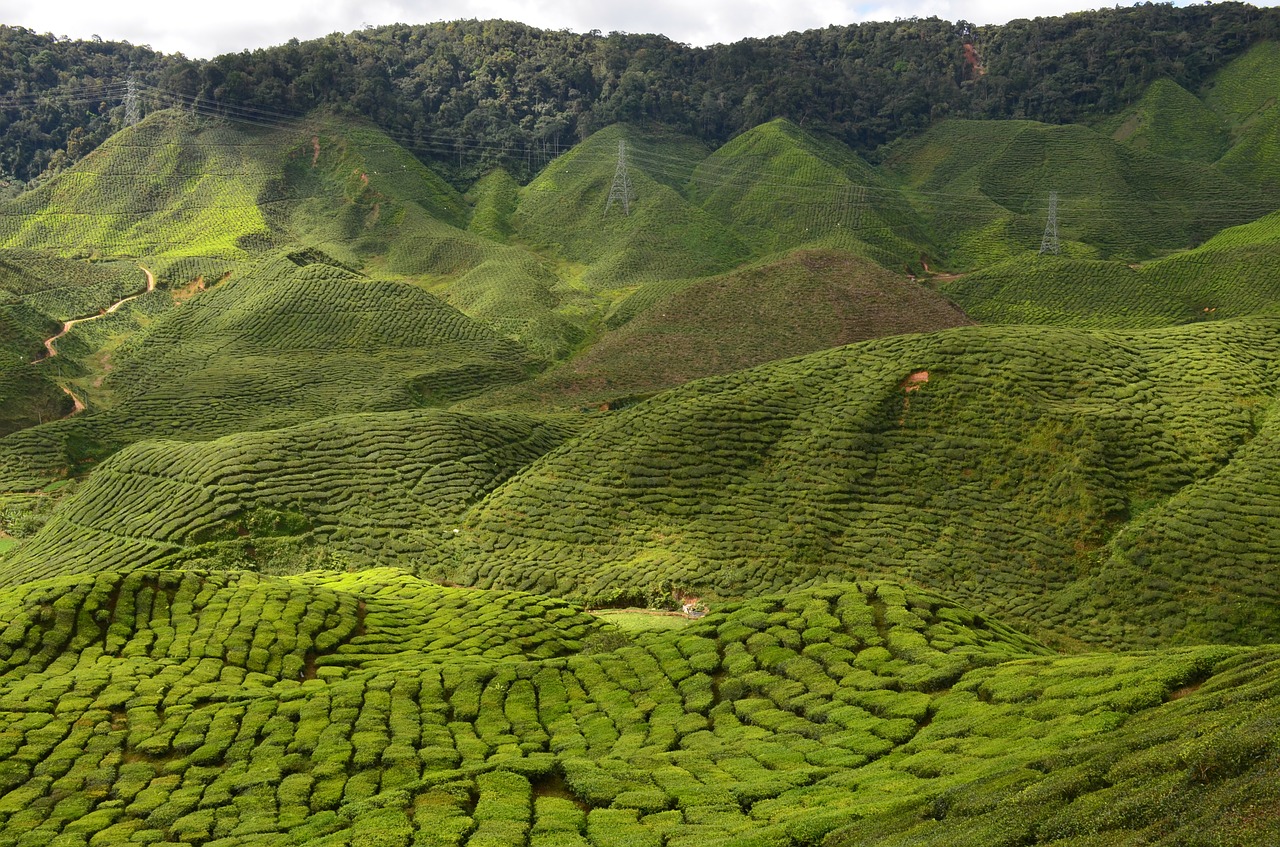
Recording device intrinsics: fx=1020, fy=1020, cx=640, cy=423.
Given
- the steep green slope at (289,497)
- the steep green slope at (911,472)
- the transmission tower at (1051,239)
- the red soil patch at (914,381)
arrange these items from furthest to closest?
the transmission tower at (1051,239) → the red soil patch at (914,381) → the steep green slope at (289,497) → the steep green slope at (911,472)

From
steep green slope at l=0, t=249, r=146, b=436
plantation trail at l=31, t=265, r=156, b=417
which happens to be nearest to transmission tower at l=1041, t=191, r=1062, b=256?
plantation trail at l=31, t=265, r=156, b=417

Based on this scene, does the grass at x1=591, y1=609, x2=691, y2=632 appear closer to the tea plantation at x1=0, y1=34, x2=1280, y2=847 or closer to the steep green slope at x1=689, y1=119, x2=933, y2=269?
Answer: the tea plantation at x1=0, y1=34, x2=1280, y2=847

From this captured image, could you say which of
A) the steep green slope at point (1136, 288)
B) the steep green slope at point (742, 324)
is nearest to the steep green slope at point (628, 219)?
the steep green slope at point (742, 324)

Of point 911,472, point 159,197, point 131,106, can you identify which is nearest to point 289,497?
point 911,472

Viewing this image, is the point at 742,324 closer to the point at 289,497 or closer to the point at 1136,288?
the point at 1136,288

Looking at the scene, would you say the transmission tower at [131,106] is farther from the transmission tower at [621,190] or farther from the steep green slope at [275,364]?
the transmission tower at [621,190]

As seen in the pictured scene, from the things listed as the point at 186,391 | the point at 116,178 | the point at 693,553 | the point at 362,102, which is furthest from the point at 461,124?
the point at 693,553
